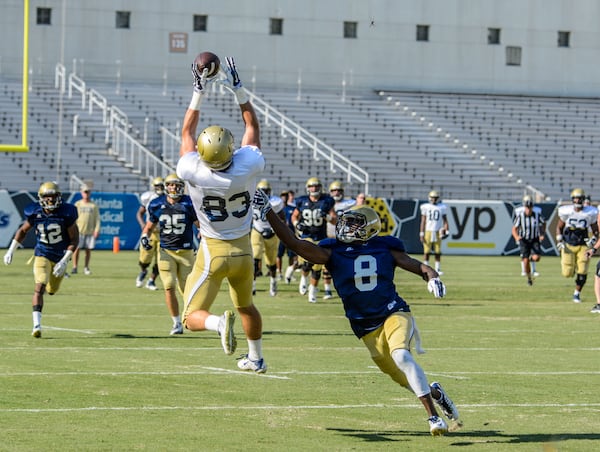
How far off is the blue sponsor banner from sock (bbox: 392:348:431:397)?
28250 mm

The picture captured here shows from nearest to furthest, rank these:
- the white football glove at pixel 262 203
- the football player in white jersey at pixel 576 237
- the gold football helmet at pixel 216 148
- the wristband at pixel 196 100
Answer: the gold football helmet at pixel 216 148 → the white football glove at pixel 262 203 → the wristband at pixel 196 100 → the football player in white jersey at pixel 576 237

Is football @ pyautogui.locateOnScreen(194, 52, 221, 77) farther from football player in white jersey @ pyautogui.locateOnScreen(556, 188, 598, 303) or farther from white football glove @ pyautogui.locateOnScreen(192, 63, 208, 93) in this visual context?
football player in white jersey @ pyautogui.locateOnScreen(556, 188, 598, 303)

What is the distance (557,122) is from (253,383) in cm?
3889

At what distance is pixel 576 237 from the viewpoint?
21656 millimetres

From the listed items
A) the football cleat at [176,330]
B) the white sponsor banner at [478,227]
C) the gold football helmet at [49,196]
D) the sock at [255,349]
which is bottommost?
the white sponsor banner at [478,227]

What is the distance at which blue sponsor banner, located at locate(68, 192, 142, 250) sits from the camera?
1423 inches

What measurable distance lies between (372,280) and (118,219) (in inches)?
1102

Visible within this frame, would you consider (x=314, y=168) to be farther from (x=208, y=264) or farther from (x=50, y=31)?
(x=208, y=264)

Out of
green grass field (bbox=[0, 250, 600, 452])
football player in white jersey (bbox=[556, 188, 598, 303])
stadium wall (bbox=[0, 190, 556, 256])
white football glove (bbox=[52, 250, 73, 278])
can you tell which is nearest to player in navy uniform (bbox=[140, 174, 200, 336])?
green grass field (bbox=[0, 250, 600, 452])

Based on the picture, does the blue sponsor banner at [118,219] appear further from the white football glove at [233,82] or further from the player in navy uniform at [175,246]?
the white football glove at [233,82]

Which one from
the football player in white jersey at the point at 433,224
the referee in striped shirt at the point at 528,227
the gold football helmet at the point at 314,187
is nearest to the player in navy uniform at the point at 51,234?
the gold football helmet at the point at 314,187

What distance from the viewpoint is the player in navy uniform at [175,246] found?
15.1m

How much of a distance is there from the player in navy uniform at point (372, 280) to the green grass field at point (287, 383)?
545 mm

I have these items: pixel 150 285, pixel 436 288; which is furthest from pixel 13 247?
pixel 436 288
